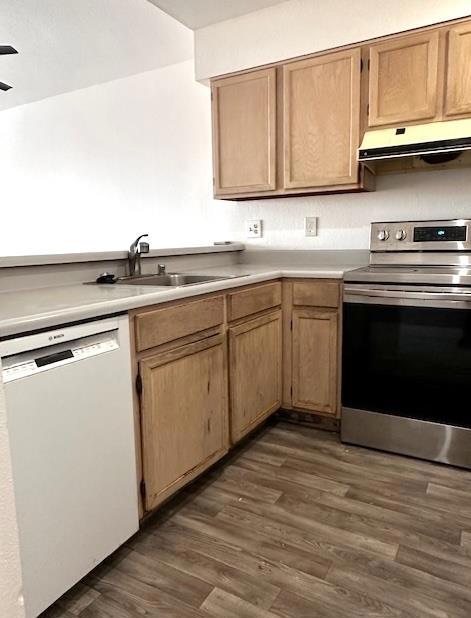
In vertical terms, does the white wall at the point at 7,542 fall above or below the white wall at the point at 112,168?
below

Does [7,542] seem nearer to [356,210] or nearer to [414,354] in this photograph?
[414,354]

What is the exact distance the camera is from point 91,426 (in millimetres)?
1306

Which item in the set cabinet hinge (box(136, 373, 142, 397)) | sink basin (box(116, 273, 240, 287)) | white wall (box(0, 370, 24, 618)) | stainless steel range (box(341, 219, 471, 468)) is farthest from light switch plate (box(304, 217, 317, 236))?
white wall (box(0, 370, 24, 618))

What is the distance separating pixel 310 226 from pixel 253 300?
0.93 m

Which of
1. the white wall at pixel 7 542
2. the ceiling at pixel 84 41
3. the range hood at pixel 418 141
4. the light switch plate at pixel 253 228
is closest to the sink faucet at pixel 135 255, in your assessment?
the light switch plate at pixel 253 228

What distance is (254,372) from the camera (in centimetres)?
223

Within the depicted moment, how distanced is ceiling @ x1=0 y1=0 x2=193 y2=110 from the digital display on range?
1.94 m

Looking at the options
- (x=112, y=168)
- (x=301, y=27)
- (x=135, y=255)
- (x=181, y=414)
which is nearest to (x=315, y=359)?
(x=181, y=414)

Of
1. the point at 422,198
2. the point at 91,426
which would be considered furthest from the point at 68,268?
the point at 422,198

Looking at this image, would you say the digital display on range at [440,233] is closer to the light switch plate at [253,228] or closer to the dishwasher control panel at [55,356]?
the light switch plate at [253,228]

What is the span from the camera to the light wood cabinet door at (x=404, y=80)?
216cm

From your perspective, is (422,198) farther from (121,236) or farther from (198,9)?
(121,236)

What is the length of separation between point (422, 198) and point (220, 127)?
4.18 ft

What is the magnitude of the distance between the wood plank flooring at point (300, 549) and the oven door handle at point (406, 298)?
76cm
